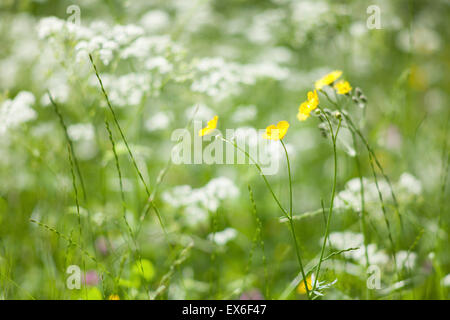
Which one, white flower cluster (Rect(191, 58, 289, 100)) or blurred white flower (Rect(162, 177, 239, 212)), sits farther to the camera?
white flower cluster (Rect(191, 58, 289, 100))

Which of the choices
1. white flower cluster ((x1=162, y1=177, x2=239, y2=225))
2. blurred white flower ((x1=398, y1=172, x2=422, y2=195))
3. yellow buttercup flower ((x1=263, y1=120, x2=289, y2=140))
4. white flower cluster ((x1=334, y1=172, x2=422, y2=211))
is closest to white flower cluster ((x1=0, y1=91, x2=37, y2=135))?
white flower cluster ((x1=162, y1=177, x2=239, y2=225))

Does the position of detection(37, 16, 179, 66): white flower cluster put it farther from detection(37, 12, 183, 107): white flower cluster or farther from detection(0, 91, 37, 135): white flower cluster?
detection(0, 91, 37, 135): white flower cluster

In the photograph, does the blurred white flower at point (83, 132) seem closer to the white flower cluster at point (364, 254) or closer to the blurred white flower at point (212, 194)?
the blurred white flower at point (212, 194)

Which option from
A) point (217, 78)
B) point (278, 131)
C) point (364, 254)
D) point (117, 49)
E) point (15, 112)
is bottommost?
point (364, 254)

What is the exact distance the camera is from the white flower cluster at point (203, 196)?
67.6 inches

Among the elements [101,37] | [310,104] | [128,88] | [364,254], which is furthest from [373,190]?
[101,37]

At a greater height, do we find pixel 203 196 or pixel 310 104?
pixel 310 104

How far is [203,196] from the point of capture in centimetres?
172

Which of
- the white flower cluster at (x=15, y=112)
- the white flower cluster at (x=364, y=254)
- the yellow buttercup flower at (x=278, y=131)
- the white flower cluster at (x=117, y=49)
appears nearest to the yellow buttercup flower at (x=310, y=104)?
the yellow buttercup flower at (x=278, y=131)

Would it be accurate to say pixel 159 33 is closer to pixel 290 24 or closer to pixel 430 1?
pixel 290 24

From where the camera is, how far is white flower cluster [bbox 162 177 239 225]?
5.64 feet

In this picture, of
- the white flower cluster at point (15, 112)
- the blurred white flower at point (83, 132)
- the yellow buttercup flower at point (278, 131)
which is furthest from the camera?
the blurred white flower at point (83, 132)

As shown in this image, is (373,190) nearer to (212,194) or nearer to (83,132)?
(212,194)

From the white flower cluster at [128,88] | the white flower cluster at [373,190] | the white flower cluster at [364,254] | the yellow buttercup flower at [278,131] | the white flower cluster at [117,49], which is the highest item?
the white flower cluster at [117,49]
